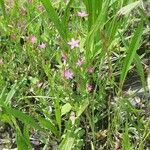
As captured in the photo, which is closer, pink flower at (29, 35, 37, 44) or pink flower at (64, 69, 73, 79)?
pink flower at (64, 69, 73, 79)

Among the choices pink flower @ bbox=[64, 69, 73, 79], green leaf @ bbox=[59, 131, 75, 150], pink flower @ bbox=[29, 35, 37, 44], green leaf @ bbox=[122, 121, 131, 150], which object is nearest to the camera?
green leaf @ bbox=[122, 121, 131, 150]

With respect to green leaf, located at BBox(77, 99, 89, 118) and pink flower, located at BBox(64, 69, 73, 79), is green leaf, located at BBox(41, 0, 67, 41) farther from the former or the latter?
green leaf, located at BBox(77, 99, 89, 118)

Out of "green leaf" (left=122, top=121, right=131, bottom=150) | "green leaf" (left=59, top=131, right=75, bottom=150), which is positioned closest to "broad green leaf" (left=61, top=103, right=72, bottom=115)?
"green leaf" (left=59, top=131, right=75, bottom=150)

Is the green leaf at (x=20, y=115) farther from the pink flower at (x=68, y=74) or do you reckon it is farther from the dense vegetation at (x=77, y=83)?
the pink flower at (x=68, y=74)

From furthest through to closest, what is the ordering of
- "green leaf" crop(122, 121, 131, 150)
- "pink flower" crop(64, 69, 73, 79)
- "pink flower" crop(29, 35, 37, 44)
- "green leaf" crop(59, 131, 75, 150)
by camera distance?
"pink flower" crop(29, 35, 37, 44) < "pink flower" crop(64, 69, 73, 79) < "green leaf" crop(59, 131, 75, 150) < "green leaf" crop(122, 121, 131, 150)

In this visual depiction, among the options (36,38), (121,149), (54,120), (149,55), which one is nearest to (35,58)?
(36,38)

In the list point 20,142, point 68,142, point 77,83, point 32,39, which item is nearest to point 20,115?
point 20,142

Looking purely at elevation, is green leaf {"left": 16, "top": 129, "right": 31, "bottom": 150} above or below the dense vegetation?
below

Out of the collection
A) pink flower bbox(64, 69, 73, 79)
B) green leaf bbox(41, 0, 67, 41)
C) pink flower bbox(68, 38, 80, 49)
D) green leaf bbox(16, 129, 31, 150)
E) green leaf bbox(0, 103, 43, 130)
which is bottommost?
green leaf bbox(16, 129, 31, 150)

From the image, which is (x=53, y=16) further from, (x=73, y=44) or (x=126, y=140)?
(x=126, y=140)
